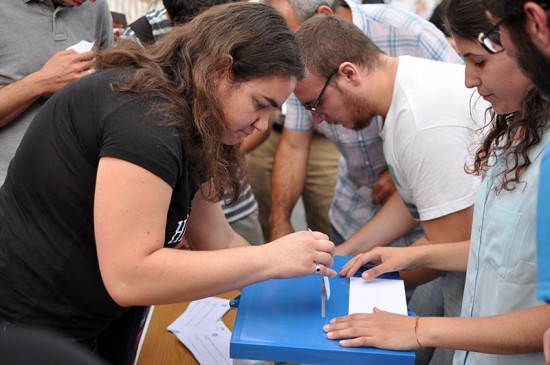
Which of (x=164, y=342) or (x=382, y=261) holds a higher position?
(x=382, y=261)

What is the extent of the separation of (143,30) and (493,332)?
159cm

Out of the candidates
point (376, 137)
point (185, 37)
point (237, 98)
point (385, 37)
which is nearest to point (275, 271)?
point (237, 98)

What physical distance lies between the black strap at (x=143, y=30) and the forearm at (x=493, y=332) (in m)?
1.45

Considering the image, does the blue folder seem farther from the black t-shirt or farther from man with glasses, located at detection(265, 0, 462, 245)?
man with glasses, located at detection(265, 0, 462, 245)

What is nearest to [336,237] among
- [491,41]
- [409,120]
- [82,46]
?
[409,120]

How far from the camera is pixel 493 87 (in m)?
1.18

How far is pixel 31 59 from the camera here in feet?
6.33

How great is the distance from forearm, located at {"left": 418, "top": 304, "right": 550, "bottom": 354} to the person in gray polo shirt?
123cm

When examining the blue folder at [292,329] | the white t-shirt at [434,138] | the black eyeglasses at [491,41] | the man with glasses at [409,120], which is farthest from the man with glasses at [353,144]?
the black eyeglasses at [491,41]

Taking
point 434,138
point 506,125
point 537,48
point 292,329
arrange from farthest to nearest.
Result: point 434,138, point 506,125, point 292,329, point 537,48

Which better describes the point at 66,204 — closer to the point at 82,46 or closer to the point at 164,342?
the point at 164,342

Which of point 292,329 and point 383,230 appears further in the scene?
point 383,230

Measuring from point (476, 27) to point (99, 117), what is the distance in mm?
726

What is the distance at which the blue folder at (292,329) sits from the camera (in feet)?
3.57
